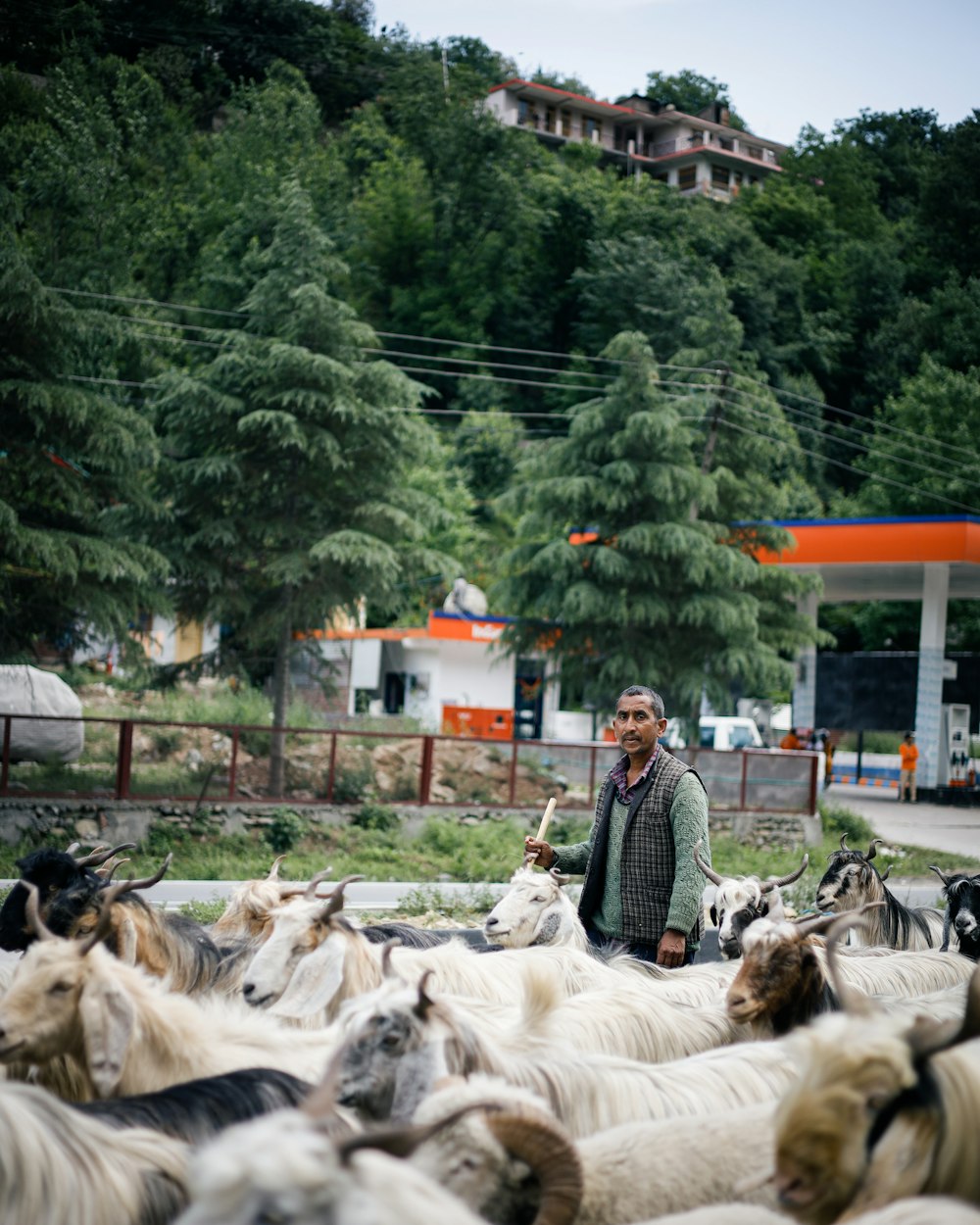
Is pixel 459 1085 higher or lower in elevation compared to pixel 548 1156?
higher

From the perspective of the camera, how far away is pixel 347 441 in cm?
2092

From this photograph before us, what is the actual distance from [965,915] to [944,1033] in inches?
203

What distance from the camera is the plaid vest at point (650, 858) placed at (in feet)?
20.9

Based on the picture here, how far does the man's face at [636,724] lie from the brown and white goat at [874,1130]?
326 cm

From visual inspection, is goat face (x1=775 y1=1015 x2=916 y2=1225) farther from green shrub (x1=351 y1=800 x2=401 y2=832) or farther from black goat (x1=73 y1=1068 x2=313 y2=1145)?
green shrub (x1=351 y1=800 x2=401 y2=832)

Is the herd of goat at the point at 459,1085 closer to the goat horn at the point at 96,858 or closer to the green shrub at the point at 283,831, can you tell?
the goat horn at the point at 96,858

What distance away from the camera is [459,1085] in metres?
3.50

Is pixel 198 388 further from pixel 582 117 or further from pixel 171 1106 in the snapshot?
pixel 582 117

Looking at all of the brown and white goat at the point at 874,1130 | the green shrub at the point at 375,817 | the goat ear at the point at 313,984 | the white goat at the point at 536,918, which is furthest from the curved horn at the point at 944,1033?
the green shrub at the point at 375,817

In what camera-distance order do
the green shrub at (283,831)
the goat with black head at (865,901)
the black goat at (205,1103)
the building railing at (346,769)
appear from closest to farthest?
the black goat at (205,1103), the goat with black head at (865,901), the building railing at (346,769), the green shrub at (283,831)

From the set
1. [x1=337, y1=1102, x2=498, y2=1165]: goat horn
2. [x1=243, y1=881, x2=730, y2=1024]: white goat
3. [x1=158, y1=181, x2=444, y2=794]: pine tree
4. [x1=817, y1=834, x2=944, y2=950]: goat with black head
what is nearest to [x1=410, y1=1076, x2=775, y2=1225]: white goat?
[x1=337, y1=1102, x2=498, y2=1165]: goat horn

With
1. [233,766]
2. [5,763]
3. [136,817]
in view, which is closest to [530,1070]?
[5,763]

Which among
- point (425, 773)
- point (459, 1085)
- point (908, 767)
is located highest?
point (459, 1085)

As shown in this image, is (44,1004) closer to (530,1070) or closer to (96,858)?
(530,1070)
